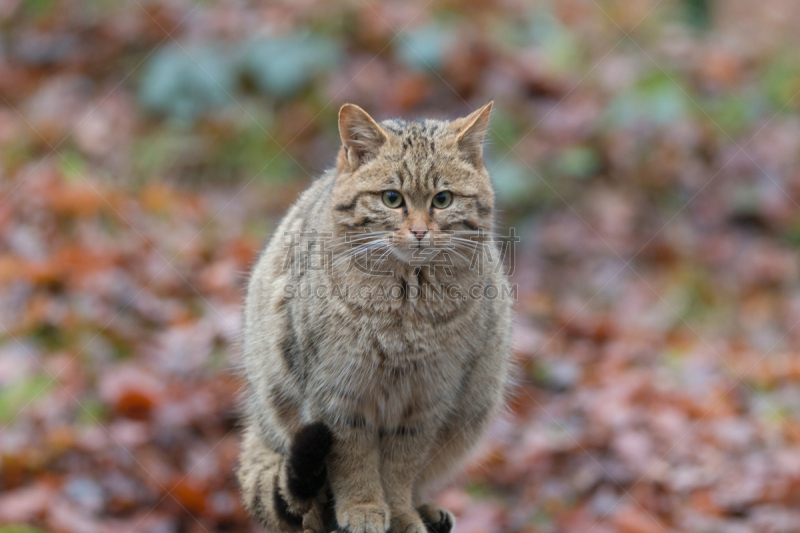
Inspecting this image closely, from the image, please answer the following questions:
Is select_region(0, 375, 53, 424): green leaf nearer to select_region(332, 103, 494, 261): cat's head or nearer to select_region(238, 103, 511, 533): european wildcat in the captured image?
select_region(238, 103, 511, 533): european wildcat

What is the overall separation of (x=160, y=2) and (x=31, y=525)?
6.74m

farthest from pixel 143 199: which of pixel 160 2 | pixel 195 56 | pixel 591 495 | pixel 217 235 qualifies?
pixel 591 495

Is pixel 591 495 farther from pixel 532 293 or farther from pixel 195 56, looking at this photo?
pixel 195 56

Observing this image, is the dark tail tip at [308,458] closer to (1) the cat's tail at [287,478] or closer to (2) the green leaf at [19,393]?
(1) the cat's tail at [287,478]

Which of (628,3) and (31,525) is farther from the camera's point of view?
(628,3)

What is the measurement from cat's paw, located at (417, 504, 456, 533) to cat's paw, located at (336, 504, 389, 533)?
1.27ft

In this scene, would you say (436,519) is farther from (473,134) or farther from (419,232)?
(473,134)

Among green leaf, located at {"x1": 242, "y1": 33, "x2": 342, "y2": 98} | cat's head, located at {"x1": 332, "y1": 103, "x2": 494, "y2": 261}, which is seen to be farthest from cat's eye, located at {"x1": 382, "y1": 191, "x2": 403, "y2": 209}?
green leaf, located at {"x1": 242, "y1": 33, "x2": 342, "y2": 98}

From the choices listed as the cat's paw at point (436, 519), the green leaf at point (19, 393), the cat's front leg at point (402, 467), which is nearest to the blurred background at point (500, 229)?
the green leaf at point (19, 393)

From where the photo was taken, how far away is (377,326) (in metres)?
3.07

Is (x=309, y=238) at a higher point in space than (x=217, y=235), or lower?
higher

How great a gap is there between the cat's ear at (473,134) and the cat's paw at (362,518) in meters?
1.49

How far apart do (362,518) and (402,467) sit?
278mm

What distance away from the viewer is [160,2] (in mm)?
9000
